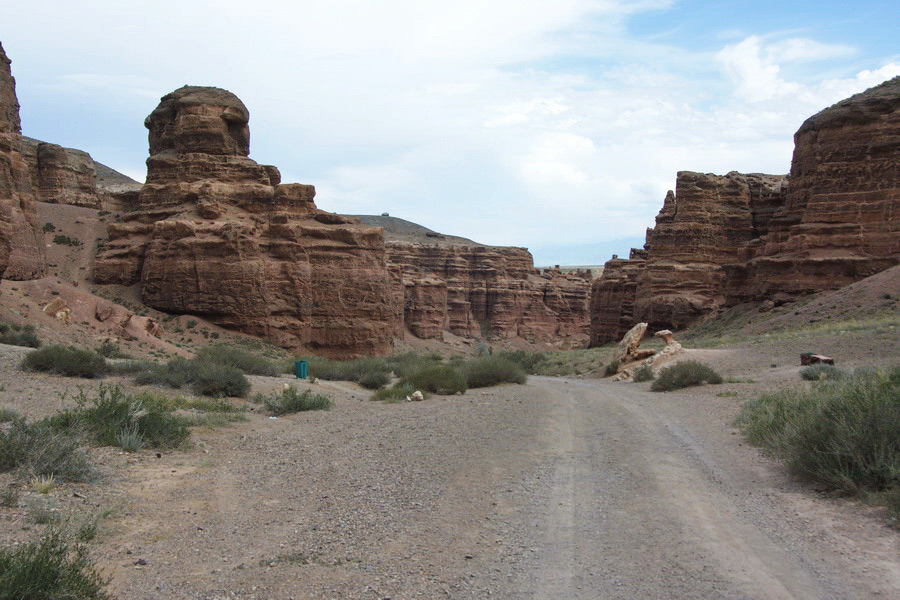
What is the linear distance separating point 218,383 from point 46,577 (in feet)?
42.3

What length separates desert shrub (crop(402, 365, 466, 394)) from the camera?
21.2m

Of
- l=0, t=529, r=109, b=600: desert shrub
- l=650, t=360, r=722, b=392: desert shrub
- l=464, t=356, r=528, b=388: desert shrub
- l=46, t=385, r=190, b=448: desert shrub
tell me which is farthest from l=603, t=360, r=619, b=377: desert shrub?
l=0, t=529, r=109, b=600: desert shrub

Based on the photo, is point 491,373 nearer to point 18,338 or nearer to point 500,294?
point 18,338

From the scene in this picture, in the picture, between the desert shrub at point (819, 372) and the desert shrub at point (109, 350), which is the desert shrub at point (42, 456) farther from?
the desert shrub at point (819, 372)

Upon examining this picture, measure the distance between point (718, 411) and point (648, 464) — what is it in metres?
6.62

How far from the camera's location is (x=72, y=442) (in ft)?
26.2

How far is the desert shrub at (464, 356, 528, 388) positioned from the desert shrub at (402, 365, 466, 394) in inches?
104

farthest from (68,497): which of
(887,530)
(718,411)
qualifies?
(718,411)

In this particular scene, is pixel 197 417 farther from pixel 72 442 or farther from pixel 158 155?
pixel 158 155

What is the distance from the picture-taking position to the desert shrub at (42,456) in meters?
7.23

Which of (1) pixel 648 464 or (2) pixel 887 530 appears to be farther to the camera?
(1) pixel 648 464

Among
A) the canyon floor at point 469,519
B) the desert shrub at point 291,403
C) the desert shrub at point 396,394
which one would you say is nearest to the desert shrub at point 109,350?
the desert shrub at point 291,403

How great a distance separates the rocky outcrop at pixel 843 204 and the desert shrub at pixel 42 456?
41365 mm

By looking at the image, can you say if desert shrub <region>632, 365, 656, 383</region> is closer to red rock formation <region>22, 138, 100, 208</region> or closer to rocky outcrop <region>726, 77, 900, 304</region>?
rocky outcrop <region>726, 77, 900, 304</region>
